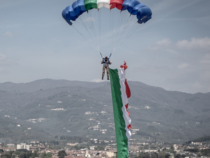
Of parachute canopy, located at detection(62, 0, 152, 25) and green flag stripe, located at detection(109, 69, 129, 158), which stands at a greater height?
parachute canopy, located at detection(62, 0, 152, 25)

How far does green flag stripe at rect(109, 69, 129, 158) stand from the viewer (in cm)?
3016

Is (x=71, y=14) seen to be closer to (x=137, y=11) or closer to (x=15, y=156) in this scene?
(x=137, y=11)

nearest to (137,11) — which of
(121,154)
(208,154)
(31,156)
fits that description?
(121,154)

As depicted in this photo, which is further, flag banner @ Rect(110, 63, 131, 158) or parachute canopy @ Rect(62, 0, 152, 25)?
parachute canopy @ Rect(62, 0, 152, 25)

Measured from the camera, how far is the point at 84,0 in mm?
33594

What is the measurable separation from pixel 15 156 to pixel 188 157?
5882 centimetres

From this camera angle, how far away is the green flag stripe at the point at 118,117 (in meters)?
30.2

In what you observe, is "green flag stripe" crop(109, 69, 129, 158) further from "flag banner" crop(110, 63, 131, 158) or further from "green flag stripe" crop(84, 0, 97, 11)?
"green flag stripe" crop(84, 0, 97, 11)

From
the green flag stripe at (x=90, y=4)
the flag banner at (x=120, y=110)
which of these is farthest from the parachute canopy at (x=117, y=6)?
the flag banner at (x=120, y=110)

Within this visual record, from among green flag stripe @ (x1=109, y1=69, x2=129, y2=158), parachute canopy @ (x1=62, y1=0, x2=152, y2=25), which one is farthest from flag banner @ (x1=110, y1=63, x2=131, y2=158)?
parachute canopy @ (x1=62, y1=0, x2=152, y2=25)

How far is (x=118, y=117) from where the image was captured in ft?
100

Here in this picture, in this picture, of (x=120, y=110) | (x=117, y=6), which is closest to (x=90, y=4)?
(x=117, y=6)

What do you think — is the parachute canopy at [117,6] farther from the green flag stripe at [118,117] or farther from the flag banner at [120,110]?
the green flag stripe at [118,117]

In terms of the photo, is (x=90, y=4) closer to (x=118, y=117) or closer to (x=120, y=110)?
(x=120, y=110)
